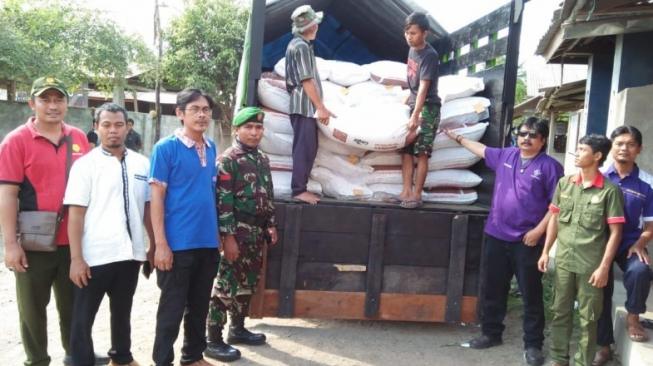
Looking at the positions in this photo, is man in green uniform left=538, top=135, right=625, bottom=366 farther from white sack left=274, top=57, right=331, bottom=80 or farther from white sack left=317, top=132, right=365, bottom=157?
white sack left=274, top=57, right=331, bottom=80

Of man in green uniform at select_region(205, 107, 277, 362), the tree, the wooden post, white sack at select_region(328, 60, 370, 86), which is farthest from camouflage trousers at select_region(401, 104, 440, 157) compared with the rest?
the tree

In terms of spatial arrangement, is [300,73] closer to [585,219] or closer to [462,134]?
[462,134]

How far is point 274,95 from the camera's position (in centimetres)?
397

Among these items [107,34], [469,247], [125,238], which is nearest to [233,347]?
[125,238]

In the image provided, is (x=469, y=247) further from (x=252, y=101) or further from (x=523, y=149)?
(x=252, y=101)

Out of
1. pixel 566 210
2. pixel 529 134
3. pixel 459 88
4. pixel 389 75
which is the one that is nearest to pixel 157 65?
pixel 389 75

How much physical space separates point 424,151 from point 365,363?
A: 4.99 feet

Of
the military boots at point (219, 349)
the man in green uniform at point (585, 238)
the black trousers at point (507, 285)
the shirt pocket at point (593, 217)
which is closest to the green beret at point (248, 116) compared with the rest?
the military boots at point (219, 349)

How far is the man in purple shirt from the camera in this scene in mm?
3467

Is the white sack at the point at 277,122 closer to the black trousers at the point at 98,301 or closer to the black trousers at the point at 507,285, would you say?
the black trousers at the point at 98,301

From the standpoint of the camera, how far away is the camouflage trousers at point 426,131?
3.85 m

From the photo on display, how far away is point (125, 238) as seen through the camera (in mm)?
2811

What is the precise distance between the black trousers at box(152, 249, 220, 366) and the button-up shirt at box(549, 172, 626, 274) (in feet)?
6.93

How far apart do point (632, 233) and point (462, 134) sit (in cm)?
132
